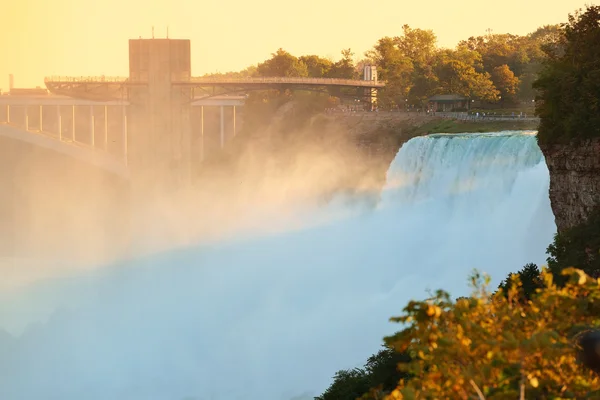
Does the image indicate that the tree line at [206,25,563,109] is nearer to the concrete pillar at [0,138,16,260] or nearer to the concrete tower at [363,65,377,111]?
the concrete tower at [363,65,377,111]

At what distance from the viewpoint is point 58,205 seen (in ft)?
291

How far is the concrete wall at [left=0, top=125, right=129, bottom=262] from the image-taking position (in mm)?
71125

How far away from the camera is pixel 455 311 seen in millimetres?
10883

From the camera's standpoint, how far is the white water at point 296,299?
32844 mm

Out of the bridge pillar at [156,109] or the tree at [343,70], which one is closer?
the bridge pillar at [156,109]

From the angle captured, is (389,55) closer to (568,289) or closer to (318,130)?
(318,130)

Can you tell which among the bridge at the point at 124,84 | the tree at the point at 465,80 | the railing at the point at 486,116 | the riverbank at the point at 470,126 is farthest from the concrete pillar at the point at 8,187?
the railing at the point at 486,116

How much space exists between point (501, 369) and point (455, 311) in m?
0.82

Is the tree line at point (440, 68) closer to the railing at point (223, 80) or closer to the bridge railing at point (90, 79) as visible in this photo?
the railing at point (223, 80)

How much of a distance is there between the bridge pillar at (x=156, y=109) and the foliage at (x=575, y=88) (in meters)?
43.4

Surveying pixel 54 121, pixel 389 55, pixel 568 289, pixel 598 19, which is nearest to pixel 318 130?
pixel 389 55

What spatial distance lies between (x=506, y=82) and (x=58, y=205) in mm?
37841

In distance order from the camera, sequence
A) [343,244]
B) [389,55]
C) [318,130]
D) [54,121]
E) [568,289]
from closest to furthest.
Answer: [568,289] → [343,244] → [318,130] → [389,55] → [54,121]

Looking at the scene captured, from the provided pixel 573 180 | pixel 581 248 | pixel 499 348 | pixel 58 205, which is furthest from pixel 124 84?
pixel 499 348
